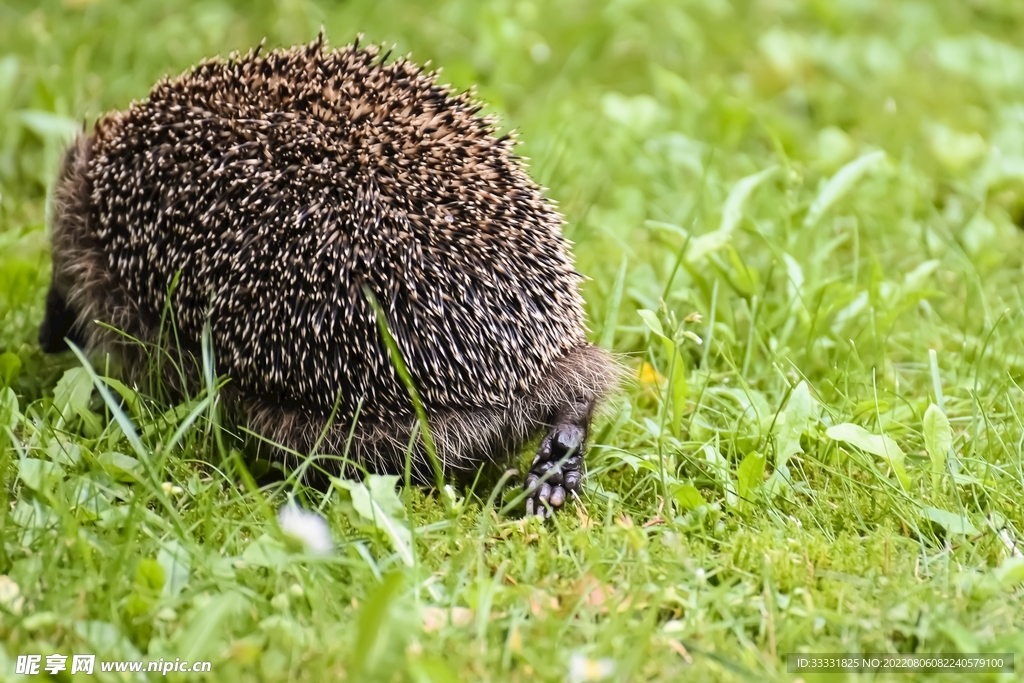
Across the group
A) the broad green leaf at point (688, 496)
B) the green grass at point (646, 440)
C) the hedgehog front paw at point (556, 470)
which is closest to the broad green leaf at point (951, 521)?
the green grass at point (646, 440)

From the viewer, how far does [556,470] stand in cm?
418

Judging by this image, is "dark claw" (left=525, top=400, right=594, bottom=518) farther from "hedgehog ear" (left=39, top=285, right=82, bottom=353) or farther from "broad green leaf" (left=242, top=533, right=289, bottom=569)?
"hedgehog ear" (left=39, top=285, right=82, bottom=353)

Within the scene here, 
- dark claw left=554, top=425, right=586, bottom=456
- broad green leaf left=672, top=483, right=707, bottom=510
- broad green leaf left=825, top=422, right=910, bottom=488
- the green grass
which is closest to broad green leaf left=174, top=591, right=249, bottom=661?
the green grass

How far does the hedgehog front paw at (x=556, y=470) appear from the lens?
4.21 metres

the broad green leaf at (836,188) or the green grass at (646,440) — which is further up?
the broad green leaf at (836,188)

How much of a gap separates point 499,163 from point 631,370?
1188mm

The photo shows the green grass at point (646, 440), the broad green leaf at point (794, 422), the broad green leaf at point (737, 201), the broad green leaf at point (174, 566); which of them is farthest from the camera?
the broad green leaf at point (737, 201)

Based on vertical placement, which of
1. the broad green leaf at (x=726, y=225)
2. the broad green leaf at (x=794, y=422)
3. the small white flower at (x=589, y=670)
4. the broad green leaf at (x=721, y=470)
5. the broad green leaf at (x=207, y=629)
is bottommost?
the broad green leaf at (x=207, y=629)

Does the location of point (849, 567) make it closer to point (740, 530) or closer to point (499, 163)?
point (740, 530)

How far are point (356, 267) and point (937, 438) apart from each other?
252 centimetres

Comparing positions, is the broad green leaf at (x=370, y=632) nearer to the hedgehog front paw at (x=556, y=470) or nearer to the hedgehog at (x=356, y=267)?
the hedgehog at (x=356, y=267)

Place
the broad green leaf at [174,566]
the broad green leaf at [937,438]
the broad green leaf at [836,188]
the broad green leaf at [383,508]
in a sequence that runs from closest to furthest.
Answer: the broad green leaf at [174,566] < the broad green leaf at [383,508] < the broad green leaf at [937,438] < the broad green leaf at [836,188]

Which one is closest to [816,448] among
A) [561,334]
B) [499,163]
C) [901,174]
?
[561,334]

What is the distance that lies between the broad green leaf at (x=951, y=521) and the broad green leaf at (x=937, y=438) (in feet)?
Result: 0.91
